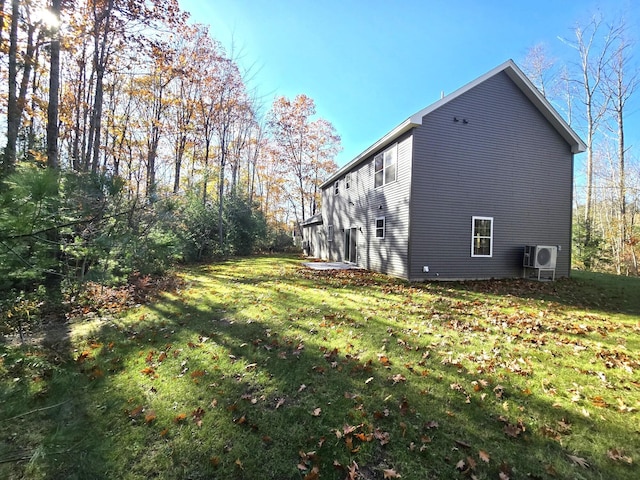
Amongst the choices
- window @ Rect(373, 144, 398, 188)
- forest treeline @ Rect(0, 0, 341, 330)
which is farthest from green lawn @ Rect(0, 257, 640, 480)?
window @ Rect(373, 144, 398, 188)

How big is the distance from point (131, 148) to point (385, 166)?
17.5 m

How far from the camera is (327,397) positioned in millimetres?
3242

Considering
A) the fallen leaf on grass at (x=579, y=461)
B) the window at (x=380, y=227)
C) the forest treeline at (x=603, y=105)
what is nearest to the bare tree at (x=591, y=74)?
the forest treeline at (x=603, y=105)

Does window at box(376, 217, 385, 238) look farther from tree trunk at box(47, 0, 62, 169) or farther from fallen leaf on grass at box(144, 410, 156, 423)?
fallen leaf on grass at box(144, 410, 156, 423)

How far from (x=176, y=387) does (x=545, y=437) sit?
376cm

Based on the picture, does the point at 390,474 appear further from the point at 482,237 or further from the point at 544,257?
the point at 544,257

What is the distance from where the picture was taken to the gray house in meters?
10.2

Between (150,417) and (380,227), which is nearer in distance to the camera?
(150,417)

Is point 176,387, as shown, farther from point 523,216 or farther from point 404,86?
point 404,86

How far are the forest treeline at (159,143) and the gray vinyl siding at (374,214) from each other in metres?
6.94

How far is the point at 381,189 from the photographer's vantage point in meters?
12.6

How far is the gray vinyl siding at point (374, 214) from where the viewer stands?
1064 cm

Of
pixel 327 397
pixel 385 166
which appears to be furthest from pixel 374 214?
pixel 327 397

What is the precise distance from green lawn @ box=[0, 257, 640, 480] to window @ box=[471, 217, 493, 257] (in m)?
4.59
